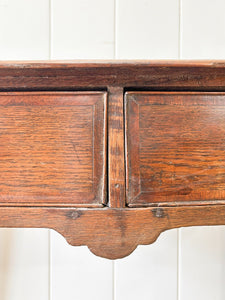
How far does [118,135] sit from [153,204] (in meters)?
0.10

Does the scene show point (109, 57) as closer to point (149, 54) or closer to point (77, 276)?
point (149, 54)

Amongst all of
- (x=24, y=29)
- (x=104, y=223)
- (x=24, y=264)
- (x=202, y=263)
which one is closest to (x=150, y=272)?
(x=202, y=263)

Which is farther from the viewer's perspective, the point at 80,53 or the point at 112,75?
the point at 80,53

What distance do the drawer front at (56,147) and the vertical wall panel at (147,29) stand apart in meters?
0.38

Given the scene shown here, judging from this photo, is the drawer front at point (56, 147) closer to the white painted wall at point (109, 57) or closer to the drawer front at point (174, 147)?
the drawer front at point (174, 147)

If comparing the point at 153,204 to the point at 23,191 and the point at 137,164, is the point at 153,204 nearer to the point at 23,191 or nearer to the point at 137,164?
the point at 137,164

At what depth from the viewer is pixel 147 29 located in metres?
0.75

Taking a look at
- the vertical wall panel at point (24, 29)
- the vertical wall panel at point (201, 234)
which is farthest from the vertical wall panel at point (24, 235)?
the vertical wall panel at point (201, 234)

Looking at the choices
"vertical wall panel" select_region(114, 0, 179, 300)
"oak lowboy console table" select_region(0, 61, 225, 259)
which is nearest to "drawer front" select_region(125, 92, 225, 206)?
"oak lowboy console table" select_region(0, 61, 225, 259)

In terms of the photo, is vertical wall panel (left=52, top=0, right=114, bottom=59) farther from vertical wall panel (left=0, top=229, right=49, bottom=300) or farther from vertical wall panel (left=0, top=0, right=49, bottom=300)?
vertical wall panel (left=0, top=229, right=49, bottom=300)

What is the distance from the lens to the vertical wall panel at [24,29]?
0.74 meters

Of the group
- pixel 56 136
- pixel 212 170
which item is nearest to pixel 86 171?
pixel 56 136

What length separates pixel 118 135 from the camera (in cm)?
40

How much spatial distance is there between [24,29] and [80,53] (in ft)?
0.49
